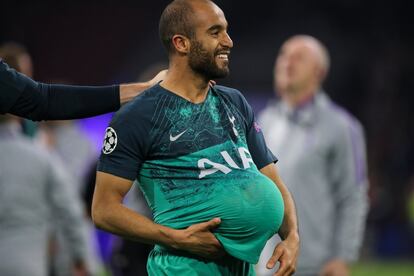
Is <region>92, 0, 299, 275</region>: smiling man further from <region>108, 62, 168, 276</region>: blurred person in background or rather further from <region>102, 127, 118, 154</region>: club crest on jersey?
<region>108, 62, 168, 276</region>: blurred person in background

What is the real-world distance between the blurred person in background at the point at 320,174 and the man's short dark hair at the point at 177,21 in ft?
8.27

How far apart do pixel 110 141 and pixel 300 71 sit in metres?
3.02

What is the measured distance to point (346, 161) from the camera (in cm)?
638

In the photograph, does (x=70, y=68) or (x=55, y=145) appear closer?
(x=55, y=145)

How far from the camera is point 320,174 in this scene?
636 cm

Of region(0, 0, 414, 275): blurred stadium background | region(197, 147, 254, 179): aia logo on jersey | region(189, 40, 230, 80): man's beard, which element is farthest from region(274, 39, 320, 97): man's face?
region(0, 0, 414, 275): blurred stadium background

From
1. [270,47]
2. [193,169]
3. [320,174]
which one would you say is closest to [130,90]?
[193,169]

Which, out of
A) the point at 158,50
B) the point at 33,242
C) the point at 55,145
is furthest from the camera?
the point at 158,50

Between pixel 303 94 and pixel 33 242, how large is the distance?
1.98 meters

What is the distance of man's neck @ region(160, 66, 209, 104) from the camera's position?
3.94 meters

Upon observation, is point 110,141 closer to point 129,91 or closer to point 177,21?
point 129,91

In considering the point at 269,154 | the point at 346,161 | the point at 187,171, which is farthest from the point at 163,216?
the point at 346,161

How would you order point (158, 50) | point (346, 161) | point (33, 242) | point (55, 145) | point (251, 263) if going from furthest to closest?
point (158, 50) → point (55, 145) → point (346, 161) → point (33, 242) → point (251, 263)

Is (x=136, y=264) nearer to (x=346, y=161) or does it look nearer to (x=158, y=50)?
(x=346, y=161)
